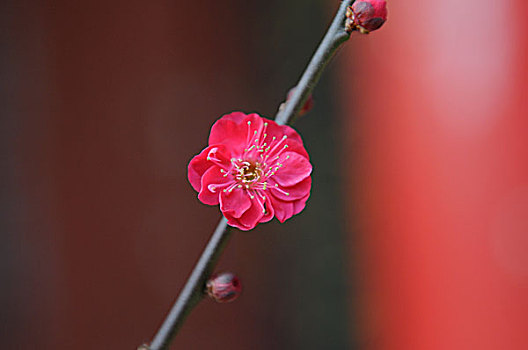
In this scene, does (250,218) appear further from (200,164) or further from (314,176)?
(314,176)

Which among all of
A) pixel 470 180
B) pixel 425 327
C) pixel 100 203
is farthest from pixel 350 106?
pixel 100 203

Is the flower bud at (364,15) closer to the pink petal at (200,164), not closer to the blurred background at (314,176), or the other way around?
the pink petal at (200,164)

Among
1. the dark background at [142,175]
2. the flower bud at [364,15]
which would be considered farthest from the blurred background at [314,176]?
the flower bud at [364,15]

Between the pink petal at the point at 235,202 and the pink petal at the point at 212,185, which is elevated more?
the pink petal at the point at 212,185

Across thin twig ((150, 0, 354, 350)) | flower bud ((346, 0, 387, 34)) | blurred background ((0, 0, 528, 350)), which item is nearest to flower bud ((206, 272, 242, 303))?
thin twig ((150, 0, 354, 350))

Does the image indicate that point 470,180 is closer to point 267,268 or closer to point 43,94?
point 267,268

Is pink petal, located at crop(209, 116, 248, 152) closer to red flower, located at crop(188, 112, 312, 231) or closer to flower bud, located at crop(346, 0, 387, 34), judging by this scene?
red flower, located at crop(188, 112, 312, 231)

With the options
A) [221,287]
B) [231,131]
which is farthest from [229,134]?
[221,287]
